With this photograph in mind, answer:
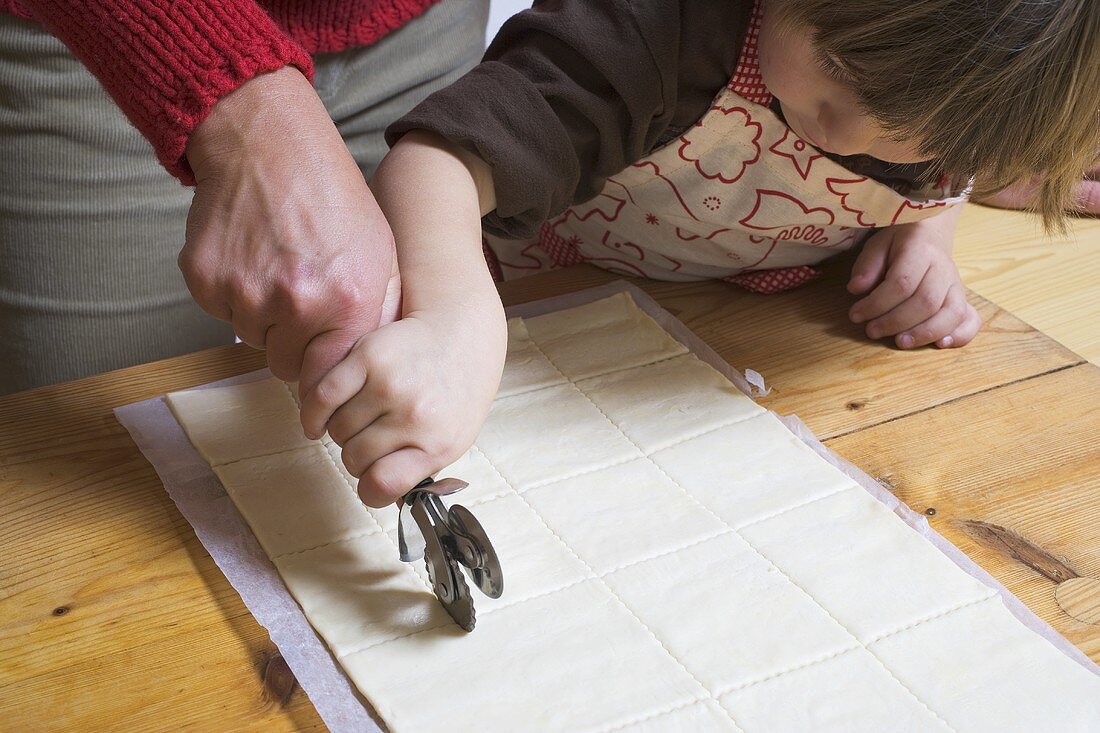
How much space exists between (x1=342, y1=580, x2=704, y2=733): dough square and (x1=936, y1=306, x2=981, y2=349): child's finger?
0.39 meters

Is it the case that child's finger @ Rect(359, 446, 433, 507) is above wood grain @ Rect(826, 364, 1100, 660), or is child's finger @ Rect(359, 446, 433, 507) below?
above

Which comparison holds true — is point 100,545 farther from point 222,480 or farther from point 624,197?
point 624,197

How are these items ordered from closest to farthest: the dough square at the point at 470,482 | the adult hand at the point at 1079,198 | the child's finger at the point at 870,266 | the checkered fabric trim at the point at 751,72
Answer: the dough square at the point at 470,482 < the checkered fabric trim at the point at 751,72 < the child's finger at the point at 870,266 < the adult hand at the point at 1079,198

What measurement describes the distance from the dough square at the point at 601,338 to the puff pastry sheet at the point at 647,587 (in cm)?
3

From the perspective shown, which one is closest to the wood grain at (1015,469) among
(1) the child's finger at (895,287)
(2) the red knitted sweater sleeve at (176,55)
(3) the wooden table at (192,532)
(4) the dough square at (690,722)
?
(3) the wooden table at (192,532)

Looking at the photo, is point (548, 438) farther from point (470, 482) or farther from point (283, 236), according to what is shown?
point (283, 236)

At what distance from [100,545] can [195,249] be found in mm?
180

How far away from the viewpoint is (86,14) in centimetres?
58

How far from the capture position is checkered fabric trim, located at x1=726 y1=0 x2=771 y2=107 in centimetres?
69

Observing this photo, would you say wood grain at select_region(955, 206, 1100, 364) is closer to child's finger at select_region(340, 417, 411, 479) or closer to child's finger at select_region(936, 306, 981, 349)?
child's finger at select_region(936, 306, 981, 349)

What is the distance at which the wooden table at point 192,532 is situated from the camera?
1.60 ft

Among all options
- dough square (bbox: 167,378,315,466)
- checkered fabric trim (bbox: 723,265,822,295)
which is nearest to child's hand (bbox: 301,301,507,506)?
dough square (bbox: 167,378,315,466)

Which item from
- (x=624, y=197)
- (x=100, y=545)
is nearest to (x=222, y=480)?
(x=100, y=545)

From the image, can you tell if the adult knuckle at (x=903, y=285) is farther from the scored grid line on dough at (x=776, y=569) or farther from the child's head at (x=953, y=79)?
the scored grid line on dough at (x=776, y=569)
